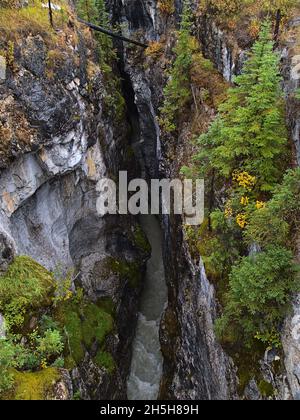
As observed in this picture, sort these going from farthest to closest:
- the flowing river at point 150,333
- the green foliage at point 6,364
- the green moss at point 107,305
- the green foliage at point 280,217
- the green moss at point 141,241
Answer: the green moss at point 141,241 → the green moss at point 107,305 → the flowing river at point 150,333 → the green foliage at point 280,217 → the green foliage at point 6,364

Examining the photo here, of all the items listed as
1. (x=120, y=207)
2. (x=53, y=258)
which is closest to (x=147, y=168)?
(x=120, y=207)

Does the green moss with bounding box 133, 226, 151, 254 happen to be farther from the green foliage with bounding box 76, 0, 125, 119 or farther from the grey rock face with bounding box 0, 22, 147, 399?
the green foliage with bounding box 76, 0, 125, 119

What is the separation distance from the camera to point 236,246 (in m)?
15.1

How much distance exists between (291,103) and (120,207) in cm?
1427

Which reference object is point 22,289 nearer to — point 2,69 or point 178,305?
point 2,69

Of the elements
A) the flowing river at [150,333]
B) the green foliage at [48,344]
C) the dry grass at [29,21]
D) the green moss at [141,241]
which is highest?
the dry grass at [29,21]

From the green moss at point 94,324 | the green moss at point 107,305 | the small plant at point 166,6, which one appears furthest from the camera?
the small plant at point 166,6

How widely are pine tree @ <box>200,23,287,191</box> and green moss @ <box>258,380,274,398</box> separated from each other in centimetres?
666

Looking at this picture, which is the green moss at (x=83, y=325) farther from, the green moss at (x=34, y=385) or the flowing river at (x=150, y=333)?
the green moss at (x=34, y=385)

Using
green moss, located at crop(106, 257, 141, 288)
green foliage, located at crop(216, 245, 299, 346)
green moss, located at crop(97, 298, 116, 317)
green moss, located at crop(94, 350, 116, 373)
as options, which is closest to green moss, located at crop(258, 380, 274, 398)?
green foliage, located at crop(216, 245, 299, 346)

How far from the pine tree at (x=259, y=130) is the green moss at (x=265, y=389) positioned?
666cm

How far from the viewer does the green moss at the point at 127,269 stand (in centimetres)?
2545

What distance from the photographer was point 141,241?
28266mm

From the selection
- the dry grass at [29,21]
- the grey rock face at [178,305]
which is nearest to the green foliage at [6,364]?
the grey rock face at [178,305]
